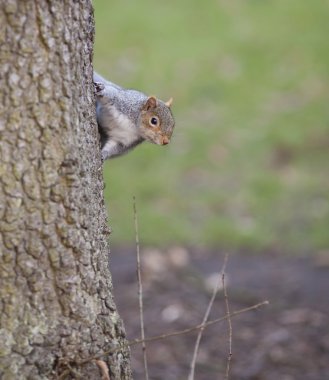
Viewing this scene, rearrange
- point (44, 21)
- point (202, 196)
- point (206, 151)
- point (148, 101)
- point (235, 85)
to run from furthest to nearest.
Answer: point (235, 85)
point (206, 151)
point (202, 196)
point (148, 101)
point (44, 21)

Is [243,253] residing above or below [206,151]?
below

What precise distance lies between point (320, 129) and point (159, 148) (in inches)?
58.3

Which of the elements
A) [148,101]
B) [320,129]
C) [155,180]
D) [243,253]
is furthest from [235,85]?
[148,101]

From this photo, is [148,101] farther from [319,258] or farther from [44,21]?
[319,258]

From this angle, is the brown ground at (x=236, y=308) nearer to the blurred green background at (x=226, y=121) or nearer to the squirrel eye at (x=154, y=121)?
the blurred green background at (x=226, y=121)

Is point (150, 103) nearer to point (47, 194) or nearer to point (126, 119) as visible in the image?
point (126, 119)

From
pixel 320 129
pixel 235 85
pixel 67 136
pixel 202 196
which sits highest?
pixel 235 85

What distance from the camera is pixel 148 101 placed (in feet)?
10.9

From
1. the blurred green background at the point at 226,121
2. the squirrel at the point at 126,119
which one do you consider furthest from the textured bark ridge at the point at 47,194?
the blurred green background at the point at 226,121

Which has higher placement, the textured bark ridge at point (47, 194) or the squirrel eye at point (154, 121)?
the squirrel eye at point (154, 121)

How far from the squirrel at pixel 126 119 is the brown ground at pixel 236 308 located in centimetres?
132

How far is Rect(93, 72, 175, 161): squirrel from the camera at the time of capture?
3195 millimetres

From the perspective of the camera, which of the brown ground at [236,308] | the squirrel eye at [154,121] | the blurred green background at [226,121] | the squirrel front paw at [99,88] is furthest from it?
the blurred green background at [226,121]

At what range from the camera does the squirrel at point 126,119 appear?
10.5 feet
